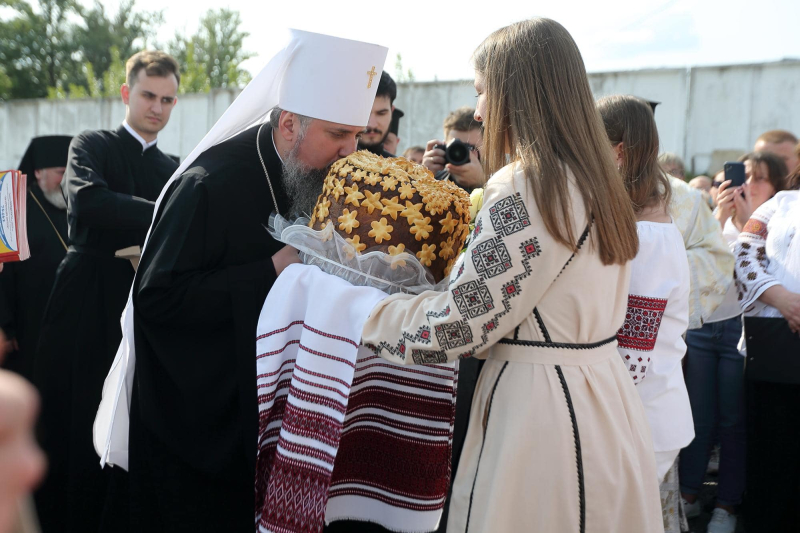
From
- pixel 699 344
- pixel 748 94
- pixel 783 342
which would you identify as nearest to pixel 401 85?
pixel 748 94

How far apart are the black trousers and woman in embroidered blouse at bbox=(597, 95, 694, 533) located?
1.32 metres

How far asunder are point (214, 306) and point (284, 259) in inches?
11.4

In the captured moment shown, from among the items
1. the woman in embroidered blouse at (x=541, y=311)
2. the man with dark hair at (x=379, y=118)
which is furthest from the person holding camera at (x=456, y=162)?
the woman in embroidered blouse at (x=541, y=311)

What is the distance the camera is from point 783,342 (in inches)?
138

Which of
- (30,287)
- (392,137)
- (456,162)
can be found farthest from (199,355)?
(392,137)

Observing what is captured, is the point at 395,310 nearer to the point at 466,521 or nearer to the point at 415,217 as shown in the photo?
the point at 415,217

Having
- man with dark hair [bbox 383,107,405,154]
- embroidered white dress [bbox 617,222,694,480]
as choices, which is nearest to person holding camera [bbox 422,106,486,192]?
man with dark hair [bbox 383,107,405,154]

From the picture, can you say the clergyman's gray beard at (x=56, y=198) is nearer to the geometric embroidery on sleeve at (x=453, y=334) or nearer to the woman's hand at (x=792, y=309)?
the geometric embroidery on sleeve at (x=453, y=334)

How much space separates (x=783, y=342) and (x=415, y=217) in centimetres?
230

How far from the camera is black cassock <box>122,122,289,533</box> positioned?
2.52m

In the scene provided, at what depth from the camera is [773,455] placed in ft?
12.4

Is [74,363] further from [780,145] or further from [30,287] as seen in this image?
[780,145]

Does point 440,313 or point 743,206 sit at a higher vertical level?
point 743,206

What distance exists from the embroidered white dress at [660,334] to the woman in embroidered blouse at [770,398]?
119 cm
